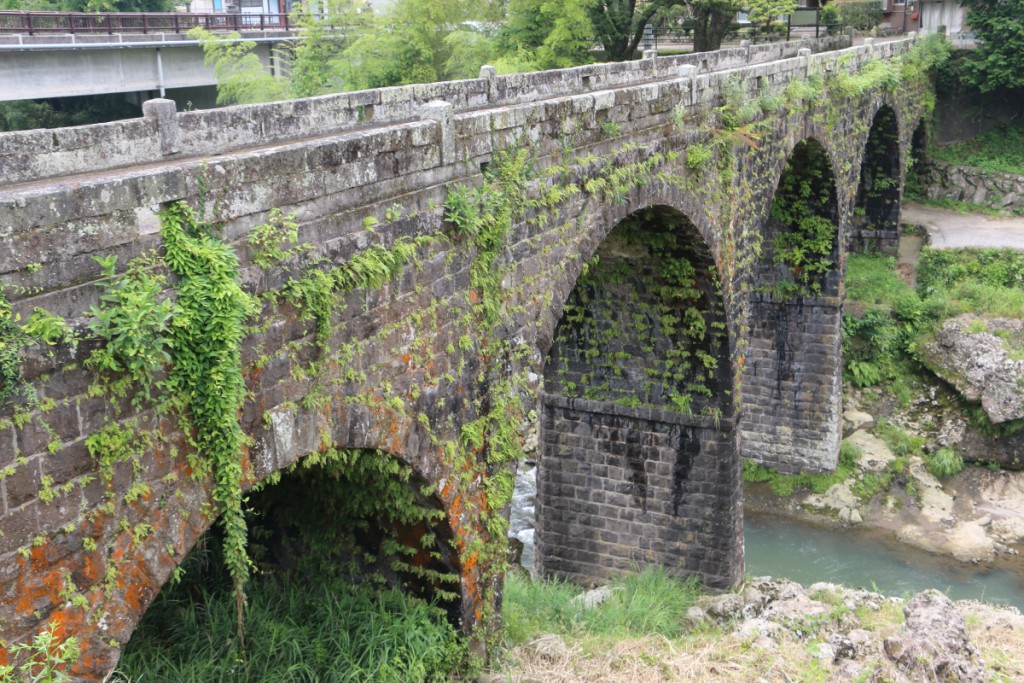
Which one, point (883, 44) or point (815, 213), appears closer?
point (815, 213)

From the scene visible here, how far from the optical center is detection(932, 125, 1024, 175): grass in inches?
1056

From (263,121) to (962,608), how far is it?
9643 mm

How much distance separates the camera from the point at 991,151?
2750 centimetres

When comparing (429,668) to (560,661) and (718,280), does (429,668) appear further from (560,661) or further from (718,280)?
(718,280)

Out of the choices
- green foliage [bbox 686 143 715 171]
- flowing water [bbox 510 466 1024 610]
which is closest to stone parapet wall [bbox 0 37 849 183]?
green foliage [bbox 686 143 715 171]

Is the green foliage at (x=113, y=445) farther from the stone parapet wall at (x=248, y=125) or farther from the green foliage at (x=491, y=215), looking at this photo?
the green foliage at (x=491, y=215)

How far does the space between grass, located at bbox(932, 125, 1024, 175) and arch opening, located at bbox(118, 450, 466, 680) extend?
80.3 feet

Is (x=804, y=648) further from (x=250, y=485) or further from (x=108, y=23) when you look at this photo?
(x=108, y=23)

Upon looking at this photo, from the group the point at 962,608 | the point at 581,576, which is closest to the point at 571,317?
the point at 581,576

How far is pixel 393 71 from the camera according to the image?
967 inches

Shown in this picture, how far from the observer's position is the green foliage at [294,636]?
632cm

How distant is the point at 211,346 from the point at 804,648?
7.34 m

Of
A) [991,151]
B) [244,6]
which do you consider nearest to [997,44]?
[991,151]

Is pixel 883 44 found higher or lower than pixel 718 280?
higher
